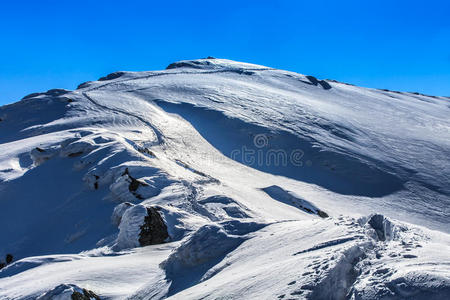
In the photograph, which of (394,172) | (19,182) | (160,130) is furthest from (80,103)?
(394,172)

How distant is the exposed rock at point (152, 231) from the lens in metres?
9.00

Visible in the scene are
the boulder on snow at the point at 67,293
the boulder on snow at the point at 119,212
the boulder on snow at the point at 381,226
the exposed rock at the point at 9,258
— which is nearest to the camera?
the boulder on snow at the point at 67,293

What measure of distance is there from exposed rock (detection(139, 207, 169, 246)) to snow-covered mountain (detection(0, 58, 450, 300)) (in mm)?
32

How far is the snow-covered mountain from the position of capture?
495 centimetres

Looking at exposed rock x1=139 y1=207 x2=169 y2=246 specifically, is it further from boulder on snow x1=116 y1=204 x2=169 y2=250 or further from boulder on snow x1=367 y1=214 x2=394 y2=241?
boulder on snow x1=367 y1=214 x2=394 y2=241

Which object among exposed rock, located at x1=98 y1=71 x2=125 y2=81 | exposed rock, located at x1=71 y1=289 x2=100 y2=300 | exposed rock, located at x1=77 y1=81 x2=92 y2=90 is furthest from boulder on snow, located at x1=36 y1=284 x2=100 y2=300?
exposed rock, located at x1=98 y1=71 x2=125 y2=81

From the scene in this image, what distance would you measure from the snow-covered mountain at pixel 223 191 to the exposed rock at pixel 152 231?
1.3 inches

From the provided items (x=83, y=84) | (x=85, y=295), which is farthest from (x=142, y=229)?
(x=83, y=84)

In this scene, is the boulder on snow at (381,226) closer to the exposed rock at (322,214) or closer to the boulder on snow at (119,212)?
the boulder on snow at (119,212)

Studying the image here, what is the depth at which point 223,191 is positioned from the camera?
1440 centimetres

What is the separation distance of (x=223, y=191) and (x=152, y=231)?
18.2 feet

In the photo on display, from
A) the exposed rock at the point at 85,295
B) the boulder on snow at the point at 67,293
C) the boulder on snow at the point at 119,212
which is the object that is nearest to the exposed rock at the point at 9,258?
the boulder on snow at the point at 119,212

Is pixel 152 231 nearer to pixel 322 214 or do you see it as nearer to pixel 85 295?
pixel 85 295

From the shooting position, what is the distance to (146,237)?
29.5 feet
